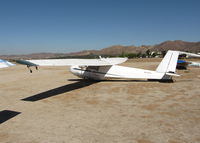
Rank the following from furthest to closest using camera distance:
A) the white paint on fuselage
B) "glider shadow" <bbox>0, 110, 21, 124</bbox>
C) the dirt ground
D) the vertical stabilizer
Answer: the white paint on fuselage
the vertical stabilizer
"glider shadow" <bbox>0, 110, 21, 124</bbox>
the dirt ground

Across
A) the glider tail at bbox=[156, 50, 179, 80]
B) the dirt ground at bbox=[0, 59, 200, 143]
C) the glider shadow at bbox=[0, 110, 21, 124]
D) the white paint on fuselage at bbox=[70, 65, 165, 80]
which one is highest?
the glider tail at bbox=[156, 50, 179, 80]

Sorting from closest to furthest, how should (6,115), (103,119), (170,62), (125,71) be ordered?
(103,119)
(6,115)
(170,62)
(125,71)

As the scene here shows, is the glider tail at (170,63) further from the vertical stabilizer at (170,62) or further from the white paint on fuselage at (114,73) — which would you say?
the white paint on fuselage at (114,73)

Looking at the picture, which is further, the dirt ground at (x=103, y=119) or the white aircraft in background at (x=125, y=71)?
the white aircraft in background at (x=125, y=71)

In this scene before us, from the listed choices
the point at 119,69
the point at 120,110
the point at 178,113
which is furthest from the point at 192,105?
the point at 119,69

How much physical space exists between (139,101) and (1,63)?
737 cm

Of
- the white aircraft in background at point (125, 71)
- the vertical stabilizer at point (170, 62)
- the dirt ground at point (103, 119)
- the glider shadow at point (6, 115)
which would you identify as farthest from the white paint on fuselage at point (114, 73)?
the glider shadow at point (6, 115)

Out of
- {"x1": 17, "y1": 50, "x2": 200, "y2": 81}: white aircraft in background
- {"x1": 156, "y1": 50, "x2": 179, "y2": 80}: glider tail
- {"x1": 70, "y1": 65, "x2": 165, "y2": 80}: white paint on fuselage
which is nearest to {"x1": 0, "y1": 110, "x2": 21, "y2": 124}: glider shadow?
{"x1": 17, "y1": 50, "x2": 200, "y2": 81}: white aircraft in background

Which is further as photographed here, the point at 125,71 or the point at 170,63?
the point at 125,71

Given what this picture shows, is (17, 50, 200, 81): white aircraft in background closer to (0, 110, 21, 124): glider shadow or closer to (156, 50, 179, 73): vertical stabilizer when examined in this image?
(156, 50, 179, 73): vertical stabilizer

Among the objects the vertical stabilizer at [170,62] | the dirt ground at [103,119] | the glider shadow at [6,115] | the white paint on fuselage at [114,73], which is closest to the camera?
the dirt ground at [103,119]

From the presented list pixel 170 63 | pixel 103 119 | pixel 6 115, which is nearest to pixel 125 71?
pixel 170 63

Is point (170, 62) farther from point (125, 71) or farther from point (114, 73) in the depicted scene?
point (114, 73)

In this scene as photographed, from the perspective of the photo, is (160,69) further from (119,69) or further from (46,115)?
(46,115)
